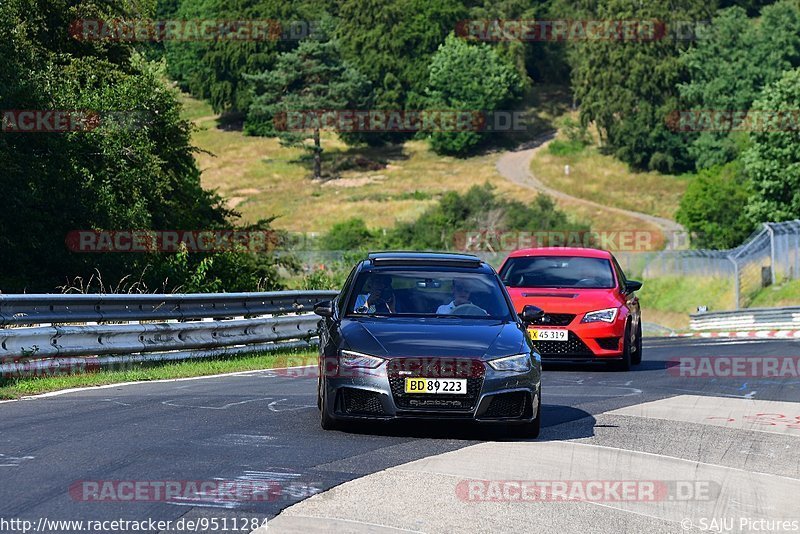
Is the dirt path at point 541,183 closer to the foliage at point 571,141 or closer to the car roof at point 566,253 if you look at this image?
the foliage at point 571,141

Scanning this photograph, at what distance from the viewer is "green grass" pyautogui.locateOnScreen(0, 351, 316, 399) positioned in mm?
14125

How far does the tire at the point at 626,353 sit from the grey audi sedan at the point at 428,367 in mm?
7380

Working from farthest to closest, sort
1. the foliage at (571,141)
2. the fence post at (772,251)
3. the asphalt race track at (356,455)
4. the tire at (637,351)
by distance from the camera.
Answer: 1. the foliage at (571,141)
2. the fence post at (772,251)
3. the tire at (637,351)
4. the asphalt race track at (356,455)

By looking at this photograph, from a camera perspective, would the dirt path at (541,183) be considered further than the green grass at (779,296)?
Yes

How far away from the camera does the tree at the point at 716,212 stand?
278 feet

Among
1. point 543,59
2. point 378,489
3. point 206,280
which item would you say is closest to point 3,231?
point 206,280

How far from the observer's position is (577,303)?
18609 millimetres

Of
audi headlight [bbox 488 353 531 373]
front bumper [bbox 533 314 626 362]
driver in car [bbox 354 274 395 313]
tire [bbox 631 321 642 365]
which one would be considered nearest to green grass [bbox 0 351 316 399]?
driver in car [bbox 354 274 395 313]

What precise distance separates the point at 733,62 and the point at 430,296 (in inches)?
4124

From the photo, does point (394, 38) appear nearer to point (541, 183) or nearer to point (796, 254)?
point (541, 183)

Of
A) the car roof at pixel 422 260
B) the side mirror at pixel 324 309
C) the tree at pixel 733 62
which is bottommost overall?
the tree at pixel 733 62

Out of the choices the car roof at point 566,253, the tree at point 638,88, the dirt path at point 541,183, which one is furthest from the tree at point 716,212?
the car roof at point 566,253

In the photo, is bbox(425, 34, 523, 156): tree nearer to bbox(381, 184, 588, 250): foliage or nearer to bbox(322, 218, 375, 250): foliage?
bbox(322, 218, 375, 250): foliage

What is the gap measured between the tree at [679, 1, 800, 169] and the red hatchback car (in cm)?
9154
